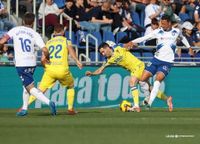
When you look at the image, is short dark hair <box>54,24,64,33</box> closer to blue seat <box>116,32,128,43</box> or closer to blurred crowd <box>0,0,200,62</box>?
blurred crowd <box>0,0,200,62</box>

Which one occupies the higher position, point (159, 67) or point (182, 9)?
point (182, 9)

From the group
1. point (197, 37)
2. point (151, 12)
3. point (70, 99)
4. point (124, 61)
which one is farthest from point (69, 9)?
point (70, 99)

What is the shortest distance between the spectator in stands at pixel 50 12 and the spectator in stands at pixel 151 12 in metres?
3.20

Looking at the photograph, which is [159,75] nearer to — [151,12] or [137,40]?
[137,40]

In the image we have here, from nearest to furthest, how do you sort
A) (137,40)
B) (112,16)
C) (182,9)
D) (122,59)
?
Result: 1. (137,40)
2. (122,59)
3. (112,16)
4. (182,9)

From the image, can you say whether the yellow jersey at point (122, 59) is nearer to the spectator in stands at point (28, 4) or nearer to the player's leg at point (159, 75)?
the player's leg at point (159, 75)

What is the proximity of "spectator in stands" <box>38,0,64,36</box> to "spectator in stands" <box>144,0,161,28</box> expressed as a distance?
320 centimetres

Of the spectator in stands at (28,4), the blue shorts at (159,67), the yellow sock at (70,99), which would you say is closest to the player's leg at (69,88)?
the yellow sock at (70,99)

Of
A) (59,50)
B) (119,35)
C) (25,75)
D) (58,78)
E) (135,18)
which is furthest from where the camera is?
(135,18)

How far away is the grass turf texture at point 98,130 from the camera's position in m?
10.9

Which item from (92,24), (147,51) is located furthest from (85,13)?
(147,51)

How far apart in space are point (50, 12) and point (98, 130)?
12857 millimetres

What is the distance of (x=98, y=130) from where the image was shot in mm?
12617

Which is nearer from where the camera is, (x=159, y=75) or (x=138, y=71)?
(x=159, y=75)
